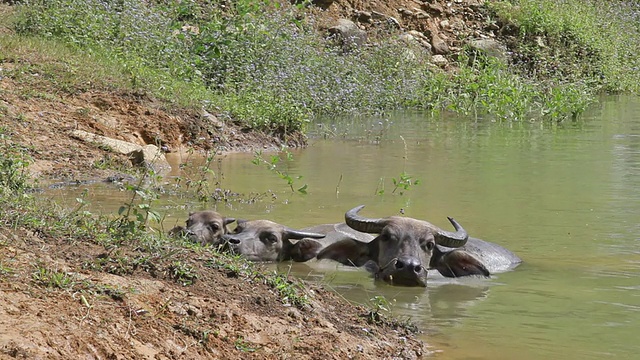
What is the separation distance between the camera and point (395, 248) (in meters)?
8.02

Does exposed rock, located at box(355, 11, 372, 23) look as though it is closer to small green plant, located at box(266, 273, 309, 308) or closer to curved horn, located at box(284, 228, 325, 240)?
curved horn, located at box(284, 228, 325, 240)

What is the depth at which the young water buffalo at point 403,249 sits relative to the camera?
7992mm

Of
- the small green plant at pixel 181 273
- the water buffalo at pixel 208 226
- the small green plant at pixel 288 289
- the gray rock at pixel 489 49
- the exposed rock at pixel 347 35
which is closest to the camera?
the small green plant at pixel 181 273

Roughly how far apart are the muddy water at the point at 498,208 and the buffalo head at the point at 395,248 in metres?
0.21

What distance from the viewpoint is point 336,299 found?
620 centimetres

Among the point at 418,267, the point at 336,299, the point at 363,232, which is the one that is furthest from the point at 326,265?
the point at 336,299

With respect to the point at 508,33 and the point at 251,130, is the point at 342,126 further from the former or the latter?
the point at 508,33

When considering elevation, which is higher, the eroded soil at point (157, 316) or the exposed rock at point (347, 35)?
the eroded soil at point (157, 316)

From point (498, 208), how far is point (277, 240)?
2.93 metres

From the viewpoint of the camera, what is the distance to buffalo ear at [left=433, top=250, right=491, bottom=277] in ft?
26.4

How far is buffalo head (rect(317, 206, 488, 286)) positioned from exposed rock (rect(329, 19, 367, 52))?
1388cm

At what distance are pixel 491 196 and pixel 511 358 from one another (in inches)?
223

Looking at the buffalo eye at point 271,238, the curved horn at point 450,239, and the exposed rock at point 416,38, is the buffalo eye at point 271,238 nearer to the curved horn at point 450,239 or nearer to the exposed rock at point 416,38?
the curved horn at point 450,239

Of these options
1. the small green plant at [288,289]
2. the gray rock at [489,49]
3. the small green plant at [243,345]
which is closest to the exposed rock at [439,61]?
the gray rock at [489,49]
